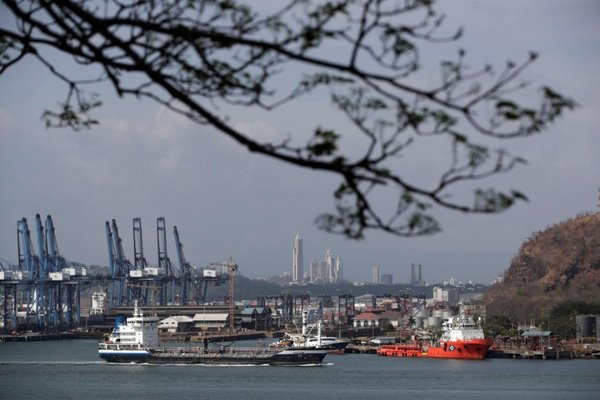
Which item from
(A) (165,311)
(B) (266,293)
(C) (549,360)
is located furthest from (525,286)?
(B) (266,293)

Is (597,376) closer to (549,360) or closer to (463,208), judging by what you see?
(549,360)

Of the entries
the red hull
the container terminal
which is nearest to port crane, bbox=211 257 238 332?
the container terminal

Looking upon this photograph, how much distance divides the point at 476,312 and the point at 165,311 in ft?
78.7

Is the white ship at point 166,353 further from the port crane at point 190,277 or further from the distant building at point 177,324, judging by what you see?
the port crane at point 190,277

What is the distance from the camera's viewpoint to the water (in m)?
31.6

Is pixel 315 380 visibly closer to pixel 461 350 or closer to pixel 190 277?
pixel 461 350

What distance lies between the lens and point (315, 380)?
3697 centimetres

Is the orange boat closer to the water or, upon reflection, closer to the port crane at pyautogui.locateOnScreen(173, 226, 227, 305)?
the water

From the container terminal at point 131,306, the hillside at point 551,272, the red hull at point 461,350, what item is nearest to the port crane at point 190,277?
the container terminal at point 131,306

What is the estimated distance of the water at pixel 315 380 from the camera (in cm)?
3164

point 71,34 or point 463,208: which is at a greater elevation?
point 71,34

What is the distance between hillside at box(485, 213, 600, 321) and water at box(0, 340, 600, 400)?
15.5 meters

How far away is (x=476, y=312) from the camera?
2997 inches

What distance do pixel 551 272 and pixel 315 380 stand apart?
30.8 meters
